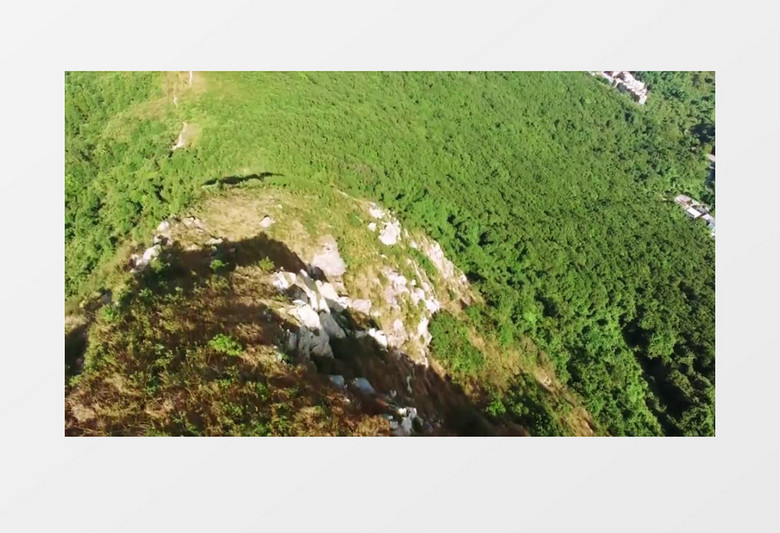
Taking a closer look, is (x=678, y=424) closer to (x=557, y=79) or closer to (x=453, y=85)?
(x=557, y=79)

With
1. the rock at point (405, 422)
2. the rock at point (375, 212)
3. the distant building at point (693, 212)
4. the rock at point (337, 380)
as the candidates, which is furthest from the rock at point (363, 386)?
the distant building at point (693, 212)

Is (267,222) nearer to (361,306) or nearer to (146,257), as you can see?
(146,257)

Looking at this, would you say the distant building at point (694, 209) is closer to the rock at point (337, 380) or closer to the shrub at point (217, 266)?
the rock at point (337, 380)

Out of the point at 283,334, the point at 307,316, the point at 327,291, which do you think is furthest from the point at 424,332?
the point at 283,334

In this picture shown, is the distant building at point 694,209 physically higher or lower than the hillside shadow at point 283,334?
higher

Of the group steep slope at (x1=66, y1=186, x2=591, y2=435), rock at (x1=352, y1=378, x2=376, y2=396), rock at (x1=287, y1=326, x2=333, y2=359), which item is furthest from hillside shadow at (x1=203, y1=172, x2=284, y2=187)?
rock at (x1=352, y1=378, x2=376, y2=396)
